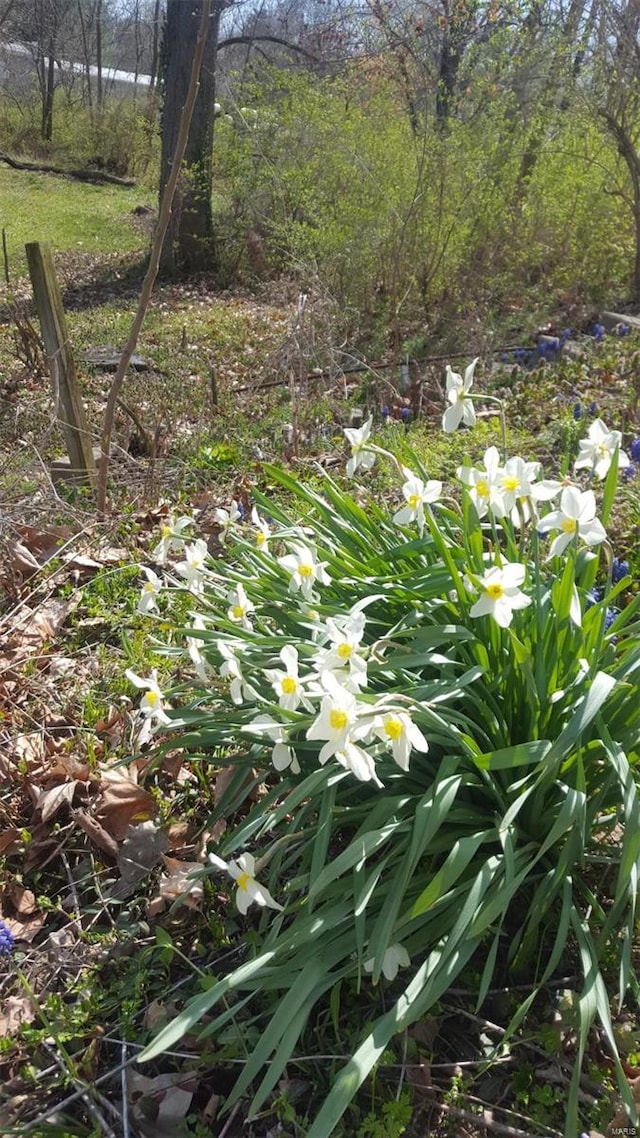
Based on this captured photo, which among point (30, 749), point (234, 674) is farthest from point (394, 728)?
point (30, 749)

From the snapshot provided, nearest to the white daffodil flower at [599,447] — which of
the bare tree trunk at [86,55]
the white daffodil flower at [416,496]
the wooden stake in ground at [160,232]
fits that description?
the white daffodil flower at [416,496]

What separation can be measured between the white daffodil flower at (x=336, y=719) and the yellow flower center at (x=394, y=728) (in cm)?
4

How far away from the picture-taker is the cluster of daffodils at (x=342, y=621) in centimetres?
123

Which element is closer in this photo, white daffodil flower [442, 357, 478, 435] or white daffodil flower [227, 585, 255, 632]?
white daffodil flower [227, 585, 255, 632]

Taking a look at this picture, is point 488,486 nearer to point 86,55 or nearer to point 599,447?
point 599,447

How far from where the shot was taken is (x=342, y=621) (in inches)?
56.4

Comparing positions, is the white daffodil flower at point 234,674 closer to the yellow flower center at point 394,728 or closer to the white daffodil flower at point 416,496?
the yellow flower center at point 394,728

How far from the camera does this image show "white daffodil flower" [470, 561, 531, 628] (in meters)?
1.35

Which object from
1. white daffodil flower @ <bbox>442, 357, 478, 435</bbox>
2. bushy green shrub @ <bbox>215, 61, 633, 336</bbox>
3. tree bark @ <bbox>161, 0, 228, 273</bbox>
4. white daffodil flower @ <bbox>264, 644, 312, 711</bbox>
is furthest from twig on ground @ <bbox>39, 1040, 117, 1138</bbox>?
tree bark @ <bbox>161, 0, 228, 273</bbox>

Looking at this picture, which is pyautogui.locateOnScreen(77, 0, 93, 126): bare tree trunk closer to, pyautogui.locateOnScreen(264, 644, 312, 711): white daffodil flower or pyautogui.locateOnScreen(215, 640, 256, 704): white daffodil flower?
pyautogui.locateOnScreen(215, 640, 256, 704): white daffodil flower

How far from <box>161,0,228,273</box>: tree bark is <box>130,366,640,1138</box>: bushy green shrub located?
959 cm

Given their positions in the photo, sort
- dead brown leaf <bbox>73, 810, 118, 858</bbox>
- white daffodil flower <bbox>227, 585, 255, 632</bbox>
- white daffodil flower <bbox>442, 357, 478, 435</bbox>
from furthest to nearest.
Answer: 1. dead brown leaf <bbox>73, 810, 118, 858</bbox>
2. white daffodil flower <bbox>442, 357, 478, 435</bbox>
3. white daffodil flower <bbox>227, 585, 255, 632</bbox>

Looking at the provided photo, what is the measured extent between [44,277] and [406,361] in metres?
2.95

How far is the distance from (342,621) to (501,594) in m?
0.28
